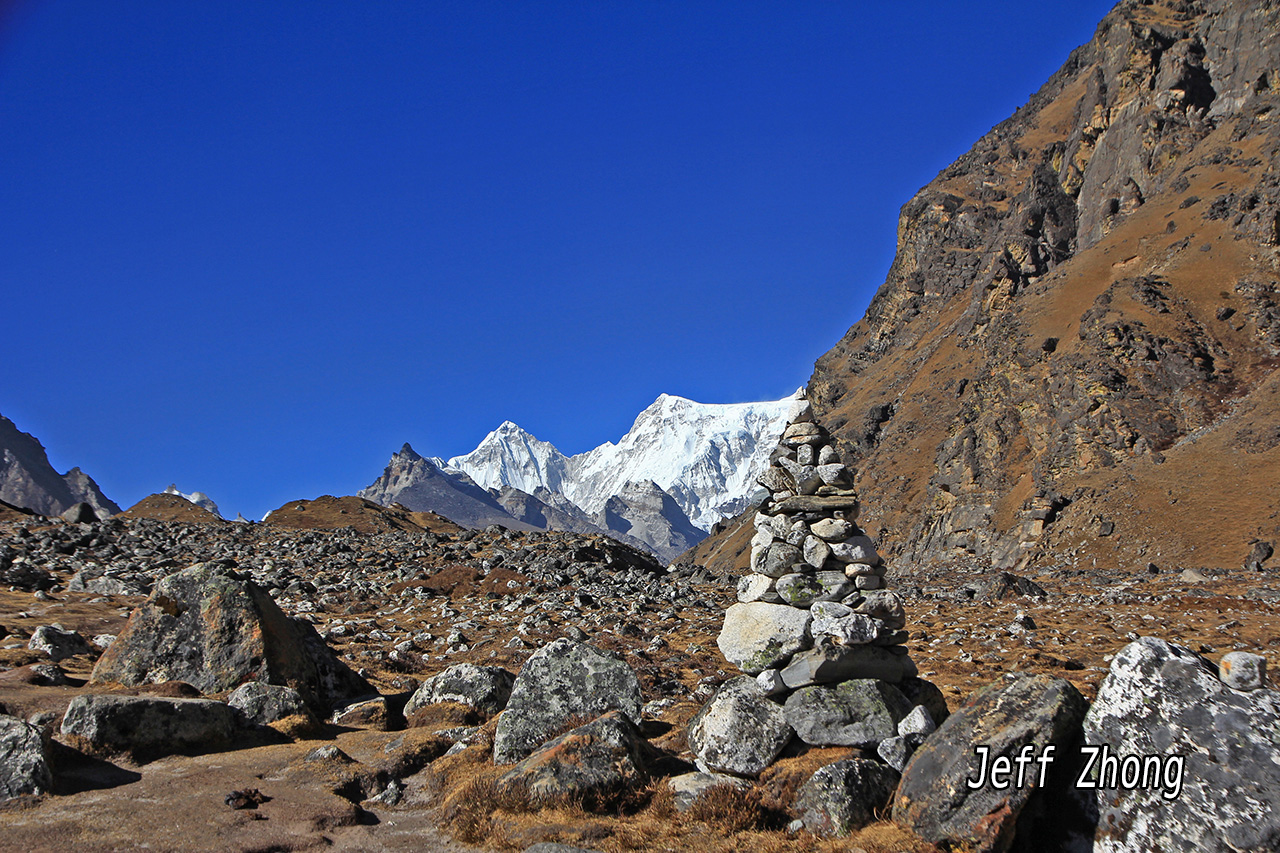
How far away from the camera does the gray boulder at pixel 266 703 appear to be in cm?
1459

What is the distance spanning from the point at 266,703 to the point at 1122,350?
93.3 m

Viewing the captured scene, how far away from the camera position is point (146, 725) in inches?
490

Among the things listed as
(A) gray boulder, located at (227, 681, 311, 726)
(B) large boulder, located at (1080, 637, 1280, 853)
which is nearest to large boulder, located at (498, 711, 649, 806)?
(B) large boulder, located at (1080, 637, 1280, 853)

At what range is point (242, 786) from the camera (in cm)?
1137

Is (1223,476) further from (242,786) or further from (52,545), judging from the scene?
(52,545)

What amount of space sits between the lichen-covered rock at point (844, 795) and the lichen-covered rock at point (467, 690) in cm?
828

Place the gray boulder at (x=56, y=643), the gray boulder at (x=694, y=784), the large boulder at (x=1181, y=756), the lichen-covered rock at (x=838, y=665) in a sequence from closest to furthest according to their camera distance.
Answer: the large boulder at (x=1181, y=756) < the gray boulder at (x=694, y=784) < the lichen-covered rock at (x=838, y=665) < the gray boulder at (x=56, y=643)

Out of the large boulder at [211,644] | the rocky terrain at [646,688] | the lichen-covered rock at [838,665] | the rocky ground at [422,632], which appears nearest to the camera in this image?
the rocky terrain at [646,688]

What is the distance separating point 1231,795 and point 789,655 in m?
5.86

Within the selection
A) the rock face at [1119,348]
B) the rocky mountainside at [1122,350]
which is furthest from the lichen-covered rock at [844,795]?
the rock face at [1119,348]

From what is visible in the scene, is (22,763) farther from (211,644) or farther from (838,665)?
(838,665)

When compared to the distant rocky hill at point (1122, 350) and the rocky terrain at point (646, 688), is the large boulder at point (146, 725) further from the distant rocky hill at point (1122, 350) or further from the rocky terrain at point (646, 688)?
the distant rocky hill at point (1122, 350)

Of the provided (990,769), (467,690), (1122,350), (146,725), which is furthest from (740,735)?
(1122,350)

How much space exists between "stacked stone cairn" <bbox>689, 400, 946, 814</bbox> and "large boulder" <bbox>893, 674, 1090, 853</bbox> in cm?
84
